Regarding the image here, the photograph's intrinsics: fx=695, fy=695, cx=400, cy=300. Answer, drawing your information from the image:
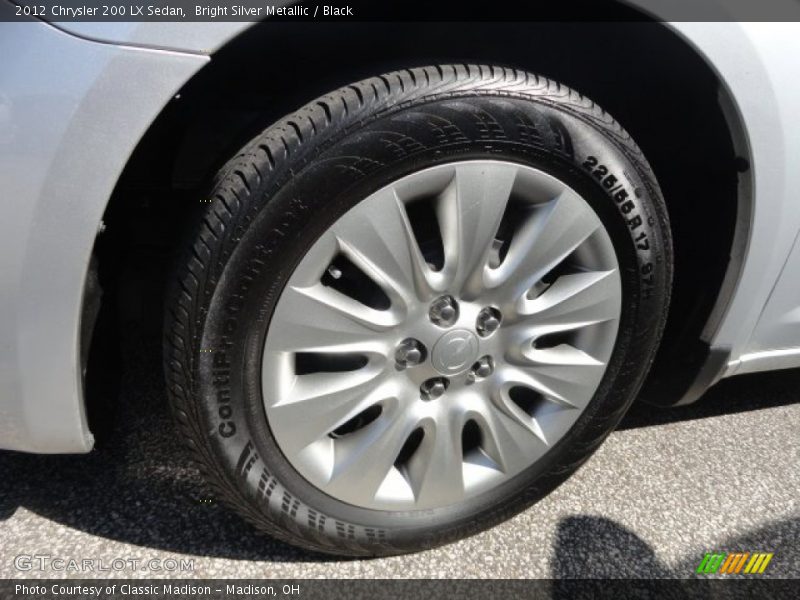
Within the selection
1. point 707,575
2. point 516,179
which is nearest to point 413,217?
point 516,179

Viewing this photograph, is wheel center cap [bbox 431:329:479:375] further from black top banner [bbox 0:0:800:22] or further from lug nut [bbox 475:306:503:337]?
black top banner [bbox 0:0:800:22]

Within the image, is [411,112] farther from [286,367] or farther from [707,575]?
[707,575]

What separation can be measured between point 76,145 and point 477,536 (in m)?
1.10

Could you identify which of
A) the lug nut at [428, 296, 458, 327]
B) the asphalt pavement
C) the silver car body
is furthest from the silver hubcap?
the silver car body

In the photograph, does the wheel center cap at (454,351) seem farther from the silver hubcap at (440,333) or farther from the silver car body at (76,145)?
the silver car body at (76,145)

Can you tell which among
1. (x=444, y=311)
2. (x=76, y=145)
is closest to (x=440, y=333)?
(x=444, y=311)

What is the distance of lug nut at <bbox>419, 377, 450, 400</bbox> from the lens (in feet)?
4.33

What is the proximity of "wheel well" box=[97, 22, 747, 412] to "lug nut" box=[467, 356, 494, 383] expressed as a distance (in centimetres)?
53

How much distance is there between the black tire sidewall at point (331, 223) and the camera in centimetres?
111

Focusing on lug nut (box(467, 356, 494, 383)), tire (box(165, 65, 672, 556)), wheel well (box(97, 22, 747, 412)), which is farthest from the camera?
lug nut (box(467, 356, 494, 383))

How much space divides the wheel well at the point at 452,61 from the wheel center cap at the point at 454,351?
481mm

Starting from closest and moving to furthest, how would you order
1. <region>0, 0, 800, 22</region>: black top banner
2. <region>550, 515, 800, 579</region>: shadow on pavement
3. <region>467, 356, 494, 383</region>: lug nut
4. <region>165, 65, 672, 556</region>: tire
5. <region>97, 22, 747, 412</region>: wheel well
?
<region>0, 0, 800, 22</region>: black top banner, <region>165, 65, 672, 556</region>: tire, <region>97, 22, 747, 412</region>: wheel well, <region>467, 356, 494, 383</region>: lug nut, <region>550, 515, 800, 579</region>: shadow on pavement

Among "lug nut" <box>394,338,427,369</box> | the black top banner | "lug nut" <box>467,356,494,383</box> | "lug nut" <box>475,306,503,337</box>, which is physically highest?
the black top banner

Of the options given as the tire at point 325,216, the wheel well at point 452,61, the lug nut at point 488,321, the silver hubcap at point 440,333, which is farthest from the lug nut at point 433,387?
the wheel well at point 452,61
